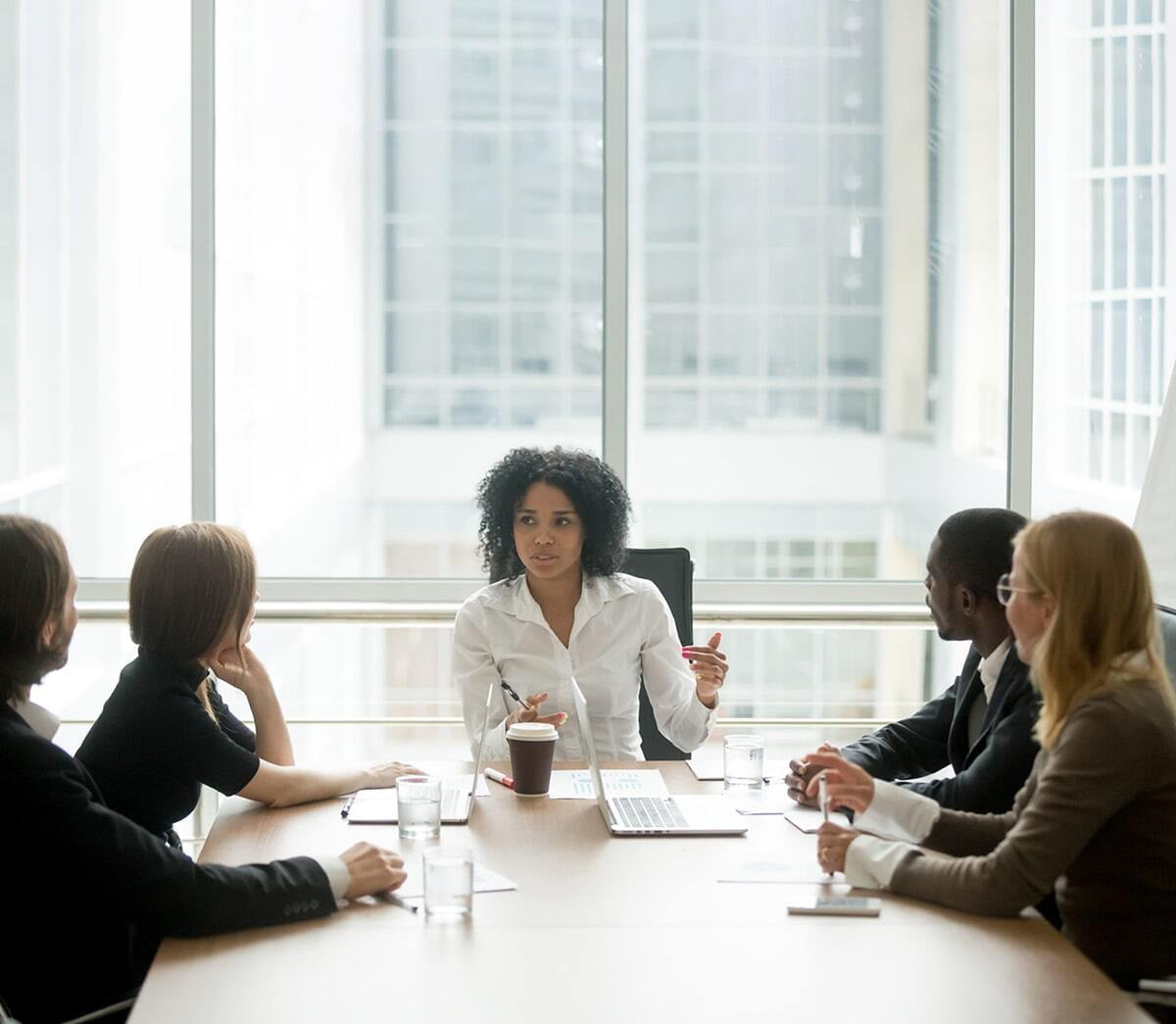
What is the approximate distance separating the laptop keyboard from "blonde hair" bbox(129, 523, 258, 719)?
2.15ft

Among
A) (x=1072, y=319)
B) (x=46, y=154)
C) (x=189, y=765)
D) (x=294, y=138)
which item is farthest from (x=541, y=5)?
(x=189, y=765)

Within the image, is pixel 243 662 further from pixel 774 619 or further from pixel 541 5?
pixel 541 5

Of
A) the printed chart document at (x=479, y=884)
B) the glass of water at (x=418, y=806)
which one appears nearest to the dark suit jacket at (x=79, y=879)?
the printed chart document at (x=479, y=884)

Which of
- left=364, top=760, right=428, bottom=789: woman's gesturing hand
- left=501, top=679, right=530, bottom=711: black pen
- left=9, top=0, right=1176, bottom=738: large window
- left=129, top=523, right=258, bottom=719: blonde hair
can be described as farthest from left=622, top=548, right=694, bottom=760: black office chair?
left=129, top=523, right=258, bottom=719: blonde hair

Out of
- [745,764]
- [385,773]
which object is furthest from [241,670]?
[745,764]

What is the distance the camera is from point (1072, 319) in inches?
170

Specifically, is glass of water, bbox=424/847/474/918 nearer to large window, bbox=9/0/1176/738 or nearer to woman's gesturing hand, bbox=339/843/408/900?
woman's gesturing hand, bbox=339/843/408/900

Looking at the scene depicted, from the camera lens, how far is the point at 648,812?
228 cm

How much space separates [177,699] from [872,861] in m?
1.04

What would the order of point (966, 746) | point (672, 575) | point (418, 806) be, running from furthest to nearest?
1. point (672, 575)
2. point (966, 746)
3. point (418, 806)

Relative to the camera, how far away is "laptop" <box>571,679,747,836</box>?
217cm

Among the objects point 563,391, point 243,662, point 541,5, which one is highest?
point 541,5

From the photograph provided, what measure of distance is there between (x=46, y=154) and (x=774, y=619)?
2.42 meters

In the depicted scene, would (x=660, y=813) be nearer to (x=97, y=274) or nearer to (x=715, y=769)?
(x=715, y=769)
